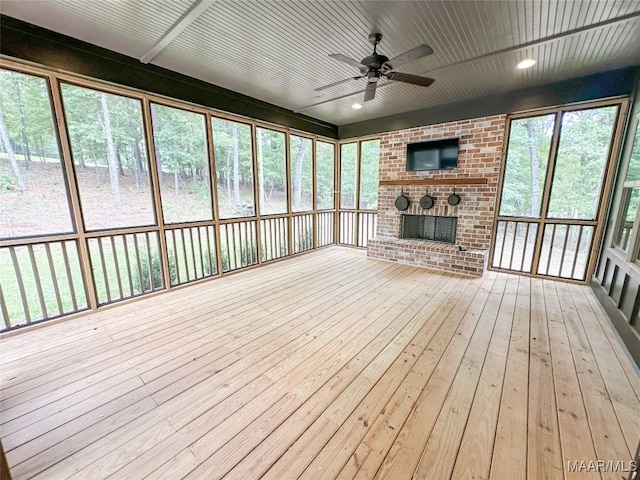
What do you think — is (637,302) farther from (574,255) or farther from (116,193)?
(116,193)

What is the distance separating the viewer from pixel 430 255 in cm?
455

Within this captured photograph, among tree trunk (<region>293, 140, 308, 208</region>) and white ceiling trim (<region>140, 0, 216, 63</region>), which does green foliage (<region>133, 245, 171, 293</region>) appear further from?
tree trunk (<region>293, 140, 308, 208</region>)

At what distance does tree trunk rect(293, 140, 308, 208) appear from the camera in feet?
17.8

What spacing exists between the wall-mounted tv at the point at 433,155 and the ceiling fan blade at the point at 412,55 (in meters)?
2.50

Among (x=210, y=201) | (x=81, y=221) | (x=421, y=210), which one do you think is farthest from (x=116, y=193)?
(x=421, y=210)

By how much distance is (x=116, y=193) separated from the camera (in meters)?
3.08

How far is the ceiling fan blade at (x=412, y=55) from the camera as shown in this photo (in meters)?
2.13

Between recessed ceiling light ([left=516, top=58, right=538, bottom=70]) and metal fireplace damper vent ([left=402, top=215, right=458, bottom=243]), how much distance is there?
7.27ft

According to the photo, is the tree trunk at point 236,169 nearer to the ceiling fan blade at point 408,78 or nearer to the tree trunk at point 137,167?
the tree trunk at point 137,167

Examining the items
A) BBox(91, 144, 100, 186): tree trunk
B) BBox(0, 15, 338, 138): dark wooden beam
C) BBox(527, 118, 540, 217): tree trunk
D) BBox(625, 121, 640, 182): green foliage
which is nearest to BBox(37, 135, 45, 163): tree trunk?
BBox(91, 144, 100, 186): tree trunk

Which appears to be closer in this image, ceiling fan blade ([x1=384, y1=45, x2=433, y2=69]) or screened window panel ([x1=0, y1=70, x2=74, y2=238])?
ceiling fan blade ([x1=384, y1=45, x2=433, y2=69])

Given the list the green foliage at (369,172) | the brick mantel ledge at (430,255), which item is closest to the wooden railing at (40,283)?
the brick mantel ledge at (430,255)

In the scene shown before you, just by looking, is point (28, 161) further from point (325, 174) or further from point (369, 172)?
point (369, 172)

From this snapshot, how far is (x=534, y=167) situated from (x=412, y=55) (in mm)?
3024
